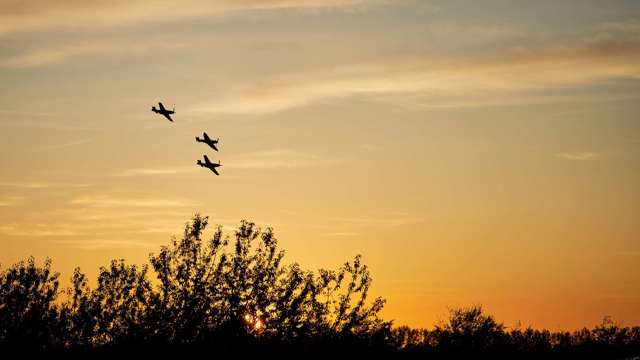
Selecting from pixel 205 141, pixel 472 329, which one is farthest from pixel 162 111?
pixel 472 329

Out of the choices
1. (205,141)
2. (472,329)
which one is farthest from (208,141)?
(472,329)

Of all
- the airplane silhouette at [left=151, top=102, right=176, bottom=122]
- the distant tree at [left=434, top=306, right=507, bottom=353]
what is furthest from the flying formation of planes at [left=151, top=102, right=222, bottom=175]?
the distant tree at [left=434, top=306, right=507, bottom=353]

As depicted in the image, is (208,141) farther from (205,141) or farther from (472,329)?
(472,329)

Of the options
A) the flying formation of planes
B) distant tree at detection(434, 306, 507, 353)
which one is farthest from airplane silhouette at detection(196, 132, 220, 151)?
distant tree at detection(434, 306, 507, 353)

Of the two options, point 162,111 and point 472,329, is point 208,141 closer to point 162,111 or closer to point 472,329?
point 162,111

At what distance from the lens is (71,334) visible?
82500 mm

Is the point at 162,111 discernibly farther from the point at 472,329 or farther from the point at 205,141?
the point at 472,329

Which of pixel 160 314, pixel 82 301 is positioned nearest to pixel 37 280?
pixel 82 301

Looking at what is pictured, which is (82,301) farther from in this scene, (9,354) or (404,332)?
(404,332)

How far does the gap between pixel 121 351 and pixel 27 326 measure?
118ft

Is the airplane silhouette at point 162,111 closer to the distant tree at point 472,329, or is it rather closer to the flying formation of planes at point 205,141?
the flying formation of planes at point 205,141

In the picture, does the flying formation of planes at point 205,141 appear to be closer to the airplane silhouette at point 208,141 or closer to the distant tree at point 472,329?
the airplane silhouette at point 208,141

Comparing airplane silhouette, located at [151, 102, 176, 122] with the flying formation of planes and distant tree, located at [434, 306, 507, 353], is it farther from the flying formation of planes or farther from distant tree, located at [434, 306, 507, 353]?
distant tree, located at [434, 306, 507, 353]

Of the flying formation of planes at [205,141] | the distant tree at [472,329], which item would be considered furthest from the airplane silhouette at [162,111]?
the distant tree at [472,329]
